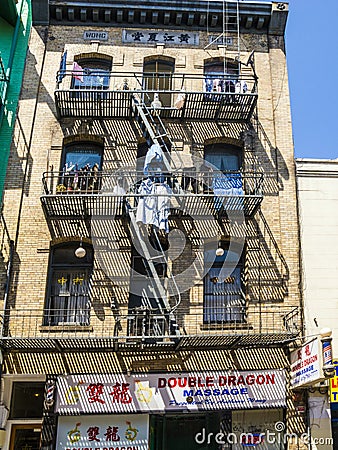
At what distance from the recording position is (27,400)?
14695 millimetres

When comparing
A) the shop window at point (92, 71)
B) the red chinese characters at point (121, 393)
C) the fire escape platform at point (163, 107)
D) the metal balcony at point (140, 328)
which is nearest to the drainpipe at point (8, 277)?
the metal balcony at point (140, 328)

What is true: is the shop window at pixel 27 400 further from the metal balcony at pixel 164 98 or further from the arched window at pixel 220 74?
the arched window at pixel 220 74

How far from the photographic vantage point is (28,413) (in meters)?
14.5

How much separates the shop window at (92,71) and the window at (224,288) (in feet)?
21.6

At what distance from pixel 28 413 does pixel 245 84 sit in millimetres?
11463

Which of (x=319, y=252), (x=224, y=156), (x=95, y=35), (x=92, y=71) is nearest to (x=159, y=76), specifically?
(x=92, y=71)

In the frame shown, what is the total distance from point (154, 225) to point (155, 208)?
1.56ft

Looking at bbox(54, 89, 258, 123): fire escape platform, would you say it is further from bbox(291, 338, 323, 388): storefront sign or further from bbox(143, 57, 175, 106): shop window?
bbox(291, 338, 323, 388): storefront sign

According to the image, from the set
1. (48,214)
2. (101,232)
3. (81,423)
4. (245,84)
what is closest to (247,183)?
(245,84)

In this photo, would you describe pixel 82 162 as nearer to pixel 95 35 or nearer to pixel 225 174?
pixel 225 174

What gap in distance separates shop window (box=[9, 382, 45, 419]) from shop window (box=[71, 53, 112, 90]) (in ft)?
30.2

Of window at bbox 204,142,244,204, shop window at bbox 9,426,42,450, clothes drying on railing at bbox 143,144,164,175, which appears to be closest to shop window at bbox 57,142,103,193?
clothes drying on railing at bbox 143,144,164,175

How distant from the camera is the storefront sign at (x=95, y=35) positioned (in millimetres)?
18377

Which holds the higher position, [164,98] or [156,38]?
[156,38]
